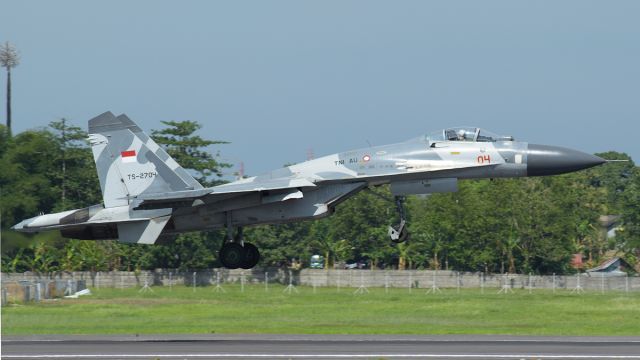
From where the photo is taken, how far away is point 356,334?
38344mm

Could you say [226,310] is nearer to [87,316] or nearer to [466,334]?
[87,316]

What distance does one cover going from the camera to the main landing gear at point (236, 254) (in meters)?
32.8

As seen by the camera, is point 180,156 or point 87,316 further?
point 180,156

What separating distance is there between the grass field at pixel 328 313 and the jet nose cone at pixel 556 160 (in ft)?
33.5

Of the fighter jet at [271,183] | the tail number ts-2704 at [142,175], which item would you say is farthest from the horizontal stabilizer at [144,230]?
the tail number ts-2704 at [142,175]

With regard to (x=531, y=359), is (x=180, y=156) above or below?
above

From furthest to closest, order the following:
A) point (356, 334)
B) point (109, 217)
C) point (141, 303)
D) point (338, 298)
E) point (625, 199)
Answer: point (625, 199), point (338, 298), point (141, 303), point (356, 334), point (109, 217)

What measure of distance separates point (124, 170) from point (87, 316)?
15334 mm

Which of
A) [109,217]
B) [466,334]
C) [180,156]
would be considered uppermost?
[180,156]

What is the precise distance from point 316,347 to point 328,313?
1682cm

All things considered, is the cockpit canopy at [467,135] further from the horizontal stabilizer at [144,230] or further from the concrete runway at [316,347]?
the horizontal stabilizer at [144,230]

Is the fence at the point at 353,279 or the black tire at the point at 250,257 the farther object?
the fence at the point at 353,279

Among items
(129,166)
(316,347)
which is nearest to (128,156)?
(129,166)

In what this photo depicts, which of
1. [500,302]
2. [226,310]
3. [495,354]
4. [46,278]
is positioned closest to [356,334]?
[495,354]
